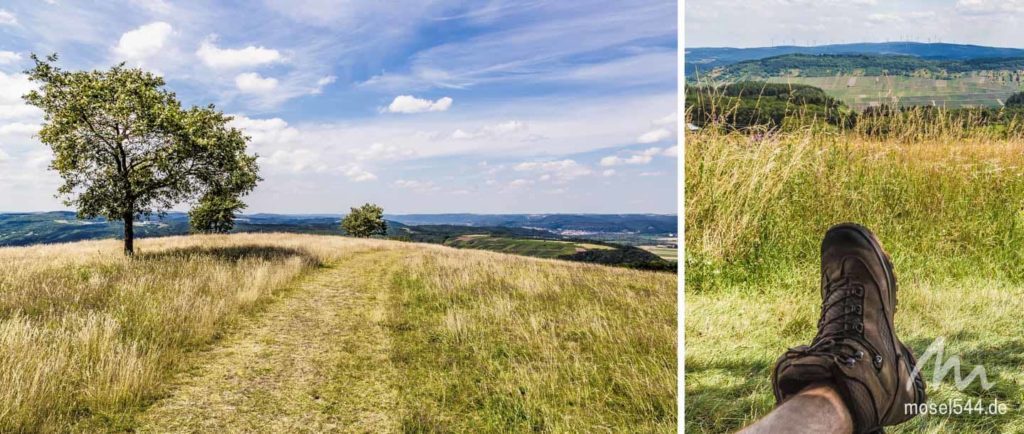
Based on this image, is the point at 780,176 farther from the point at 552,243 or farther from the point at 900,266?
the point at 552,243

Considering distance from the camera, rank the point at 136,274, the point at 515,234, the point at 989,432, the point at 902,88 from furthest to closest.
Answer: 1. the point at 515,234
2. the point at 136,274
3. the point at 902,88
4. the point at 989,432

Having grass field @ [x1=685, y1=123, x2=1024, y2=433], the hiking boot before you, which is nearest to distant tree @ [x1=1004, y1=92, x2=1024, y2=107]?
grass field @ [x1=685, y1=123, x2=1024, y2=433]

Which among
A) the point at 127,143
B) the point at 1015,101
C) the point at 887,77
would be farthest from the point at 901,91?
the point at 127,143

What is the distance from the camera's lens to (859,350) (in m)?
2.90

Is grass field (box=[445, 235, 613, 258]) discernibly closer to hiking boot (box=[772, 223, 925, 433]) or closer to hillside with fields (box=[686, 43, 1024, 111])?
hillside with fields (box=[686, 43, 1024, 111])

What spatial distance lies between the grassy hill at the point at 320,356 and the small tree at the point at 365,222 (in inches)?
2474

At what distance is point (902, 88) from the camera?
4.16 metres

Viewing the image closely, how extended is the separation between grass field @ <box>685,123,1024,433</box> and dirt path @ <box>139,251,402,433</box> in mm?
2717

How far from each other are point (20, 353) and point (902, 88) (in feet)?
25.0

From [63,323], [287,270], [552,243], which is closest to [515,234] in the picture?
[552,243]

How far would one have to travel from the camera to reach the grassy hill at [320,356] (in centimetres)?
459

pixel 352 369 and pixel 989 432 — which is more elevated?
pixel 989 432

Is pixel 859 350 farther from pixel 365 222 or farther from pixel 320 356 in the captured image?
pixel 365 222

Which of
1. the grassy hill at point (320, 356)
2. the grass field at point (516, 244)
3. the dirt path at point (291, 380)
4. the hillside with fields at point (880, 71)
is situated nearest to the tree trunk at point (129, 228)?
the grassy hill at point (320, 356)
